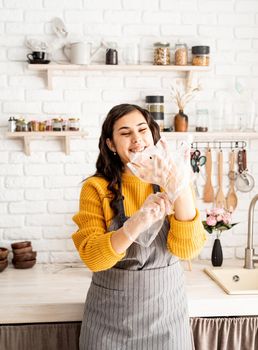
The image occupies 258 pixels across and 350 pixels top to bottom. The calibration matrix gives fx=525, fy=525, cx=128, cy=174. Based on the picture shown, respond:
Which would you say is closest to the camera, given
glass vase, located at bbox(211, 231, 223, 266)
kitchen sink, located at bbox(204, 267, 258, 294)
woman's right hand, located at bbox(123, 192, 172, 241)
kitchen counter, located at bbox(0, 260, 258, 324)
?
woman's right hand, located at bbox(123, 192, 172, 241)

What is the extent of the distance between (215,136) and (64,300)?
121 cm

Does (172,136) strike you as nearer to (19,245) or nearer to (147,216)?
(19,245)

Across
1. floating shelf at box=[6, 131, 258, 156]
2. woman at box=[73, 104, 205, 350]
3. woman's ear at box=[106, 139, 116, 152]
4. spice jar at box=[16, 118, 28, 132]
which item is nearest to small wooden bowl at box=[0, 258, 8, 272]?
→ floating shelf at box=[6, 131, 258, 156]

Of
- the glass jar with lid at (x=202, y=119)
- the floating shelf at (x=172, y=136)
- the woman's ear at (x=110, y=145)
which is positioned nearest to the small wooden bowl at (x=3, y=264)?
the floating shelf at (x=172, y=136)

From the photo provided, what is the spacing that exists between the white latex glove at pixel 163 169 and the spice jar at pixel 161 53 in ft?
3.99

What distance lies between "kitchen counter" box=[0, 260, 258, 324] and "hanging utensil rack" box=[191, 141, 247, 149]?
748 mm

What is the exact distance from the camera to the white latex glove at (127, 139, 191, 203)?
165 centimetres

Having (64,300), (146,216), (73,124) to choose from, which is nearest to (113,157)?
(146,216)

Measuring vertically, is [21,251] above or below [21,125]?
below

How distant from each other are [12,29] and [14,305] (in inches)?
56.8

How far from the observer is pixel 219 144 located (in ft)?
9.67

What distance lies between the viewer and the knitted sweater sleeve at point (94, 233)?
168 centimetres

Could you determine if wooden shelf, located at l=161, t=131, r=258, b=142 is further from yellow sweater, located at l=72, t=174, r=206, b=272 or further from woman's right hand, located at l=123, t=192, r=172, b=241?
woman's right hand, located at l=123, t=192, r=172, b=241

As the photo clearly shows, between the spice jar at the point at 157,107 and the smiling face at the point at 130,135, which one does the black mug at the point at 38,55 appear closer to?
the spice jar at the point at 157,107
